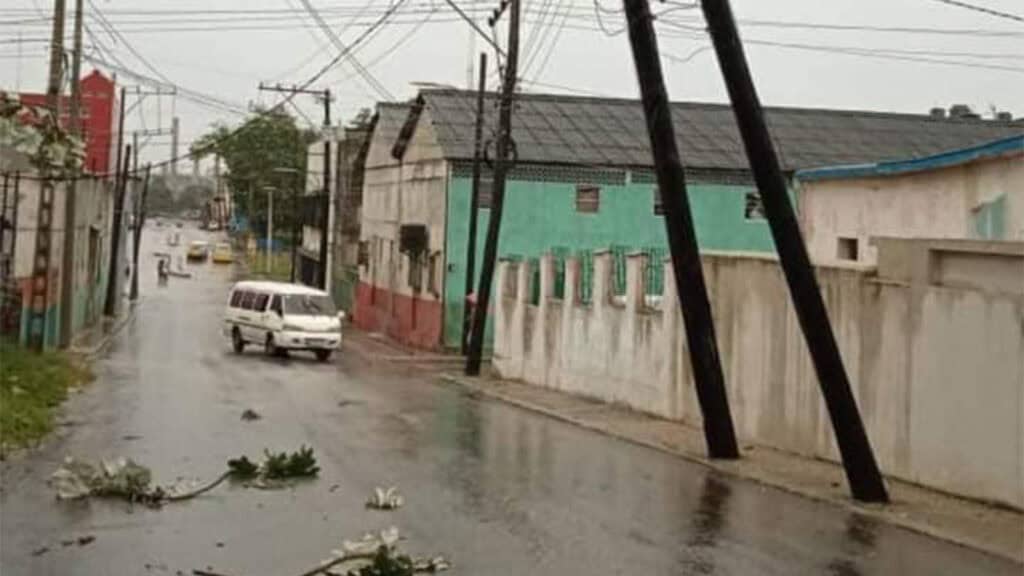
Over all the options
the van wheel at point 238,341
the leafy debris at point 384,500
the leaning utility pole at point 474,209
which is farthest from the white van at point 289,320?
the leafy debris at point 384,500

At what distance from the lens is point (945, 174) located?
2041 centimetres

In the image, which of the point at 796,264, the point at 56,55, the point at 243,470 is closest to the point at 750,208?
the point at 56,55

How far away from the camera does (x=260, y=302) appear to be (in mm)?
43094

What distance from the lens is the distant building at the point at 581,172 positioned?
149 ft

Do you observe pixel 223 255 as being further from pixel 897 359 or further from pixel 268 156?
pixel 897 359

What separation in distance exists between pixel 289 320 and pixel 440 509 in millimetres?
29452

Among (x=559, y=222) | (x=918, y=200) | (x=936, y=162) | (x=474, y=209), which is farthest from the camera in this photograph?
(x=559, y=222)

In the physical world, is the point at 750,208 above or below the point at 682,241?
above

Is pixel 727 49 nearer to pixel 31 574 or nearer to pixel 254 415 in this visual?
pixel 31 574

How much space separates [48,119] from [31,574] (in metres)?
2.95

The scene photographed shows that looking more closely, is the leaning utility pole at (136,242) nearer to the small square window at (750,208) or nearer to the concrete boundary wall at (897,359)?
the small square window at (750,208)

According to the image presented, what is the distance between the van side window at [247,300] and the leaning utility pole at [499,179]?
33.1ft

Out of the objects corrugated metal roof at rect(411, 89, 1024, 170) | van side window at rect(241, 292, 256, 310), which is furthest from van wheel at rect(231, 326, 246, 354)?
corrugated metal roof at rect(411, 89, 1024, 170)

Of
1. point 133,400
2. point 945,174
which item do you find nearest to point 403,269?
point 133,400
